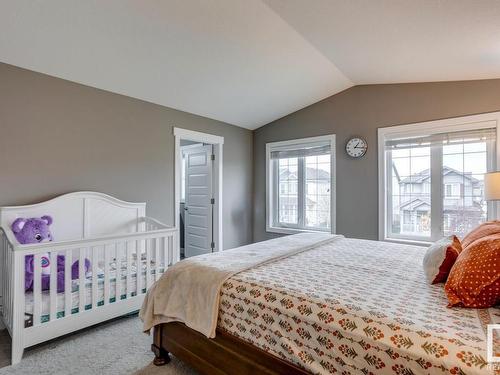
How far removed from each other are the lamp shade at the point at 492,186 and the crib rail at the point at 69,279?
9.69 ft

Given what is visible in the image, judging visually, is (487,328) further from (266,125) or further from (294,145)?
(266,125)

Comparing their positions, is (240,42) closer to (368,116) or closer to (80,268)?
(368,116)

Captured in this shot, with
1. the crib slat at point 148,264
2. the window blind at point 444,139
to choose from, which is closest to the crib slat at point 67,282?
the crib slat at point 148,264

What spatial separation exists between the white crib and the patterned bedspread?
1.31 meters

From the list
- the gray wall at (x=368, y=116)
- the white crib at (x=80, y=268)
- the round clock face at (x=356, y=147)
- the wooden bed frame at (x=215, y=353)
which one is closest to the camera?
the wooden bed frame at (x=215, y=353)

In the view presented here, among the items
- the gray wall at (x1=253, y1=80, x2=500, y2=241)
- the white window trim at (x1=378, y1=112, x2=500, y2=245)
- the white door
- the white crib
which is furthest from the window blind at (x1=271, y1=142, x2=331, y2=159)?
the white crib

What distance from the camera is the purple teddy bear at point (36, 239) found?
217 centimetres

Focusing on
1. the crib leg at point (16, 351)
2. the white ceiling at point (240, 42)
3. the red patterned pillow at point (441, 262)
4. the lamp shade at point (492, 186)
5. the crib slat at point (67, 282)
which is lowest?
the crib leg at point (16, 351)

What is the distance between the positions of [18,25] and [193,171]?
2890 millimetres

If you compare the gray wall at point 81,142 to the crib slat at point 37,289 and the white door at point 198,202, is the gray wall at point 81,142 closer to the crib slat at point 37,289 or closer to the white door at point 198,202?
the white door at point 198,202

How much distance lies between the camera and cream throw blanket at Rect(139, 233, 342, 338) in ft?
5.27

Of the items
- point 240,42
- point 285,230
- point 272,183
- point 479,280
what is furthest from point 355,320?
point 272,183

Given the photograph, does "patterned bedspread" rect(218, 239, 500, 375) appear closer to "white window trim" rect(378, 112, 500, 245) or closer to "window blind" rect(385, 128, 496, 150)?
"white window trim" rect(378, 112, 500, 245)

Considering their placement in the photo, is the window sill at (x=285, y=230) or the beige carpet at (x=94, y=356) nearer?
the beige carpet at (x=94, y=356)
